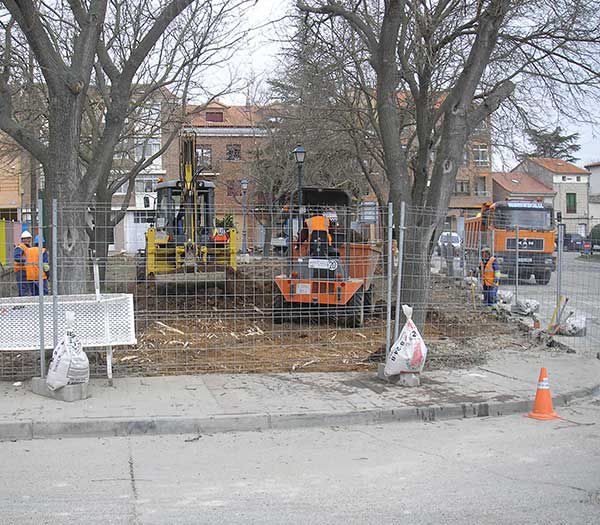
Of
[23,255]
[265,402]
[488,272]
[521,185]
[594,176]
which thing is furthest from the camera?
[594,176]

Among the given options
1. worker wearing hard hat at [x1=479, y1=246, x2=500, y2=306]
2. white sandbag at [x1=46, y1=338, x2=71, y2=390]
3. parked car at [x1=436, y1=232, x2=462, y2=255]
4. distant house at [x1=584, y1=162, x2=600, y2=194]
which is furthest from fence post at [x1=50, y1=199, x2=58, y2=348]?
distant house at [x1=584, y1=162, x2=600, y2=194]

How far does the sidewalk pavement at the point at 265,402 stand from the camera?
24.0 feet

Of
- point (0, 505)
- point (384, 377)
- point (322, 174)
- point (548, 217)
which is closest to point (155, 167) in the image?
point (322, 174)

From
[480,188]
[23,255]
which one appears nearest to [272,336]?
[23,255]

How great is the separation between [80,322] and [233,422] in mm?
2466

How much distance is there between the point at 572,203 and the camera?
2835 inches

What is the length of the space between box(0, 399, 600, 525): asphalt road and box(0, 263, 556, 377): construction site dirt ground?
2616 mm

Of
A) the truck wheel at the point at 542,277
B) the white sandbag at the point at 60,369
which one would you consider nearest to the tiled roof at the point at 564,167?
the truck wheel at the point at 542,277

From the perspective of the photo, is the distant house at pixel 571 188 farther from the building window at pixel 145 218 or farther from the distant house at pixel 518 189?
the building window at pixel 145 218

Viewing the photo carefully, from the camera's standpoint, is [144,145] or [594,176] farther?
[594,176]

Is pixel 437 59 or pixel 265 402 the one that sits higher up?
pixel 437 59

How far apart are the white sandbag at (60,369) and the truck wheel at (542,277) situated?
1003cm

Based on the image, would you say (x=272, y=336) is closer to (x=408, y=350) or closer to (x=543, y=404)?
(x=408, y=350)

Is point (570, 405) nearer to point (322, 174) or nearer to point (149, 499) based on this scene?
Answer: point (149, 499)
